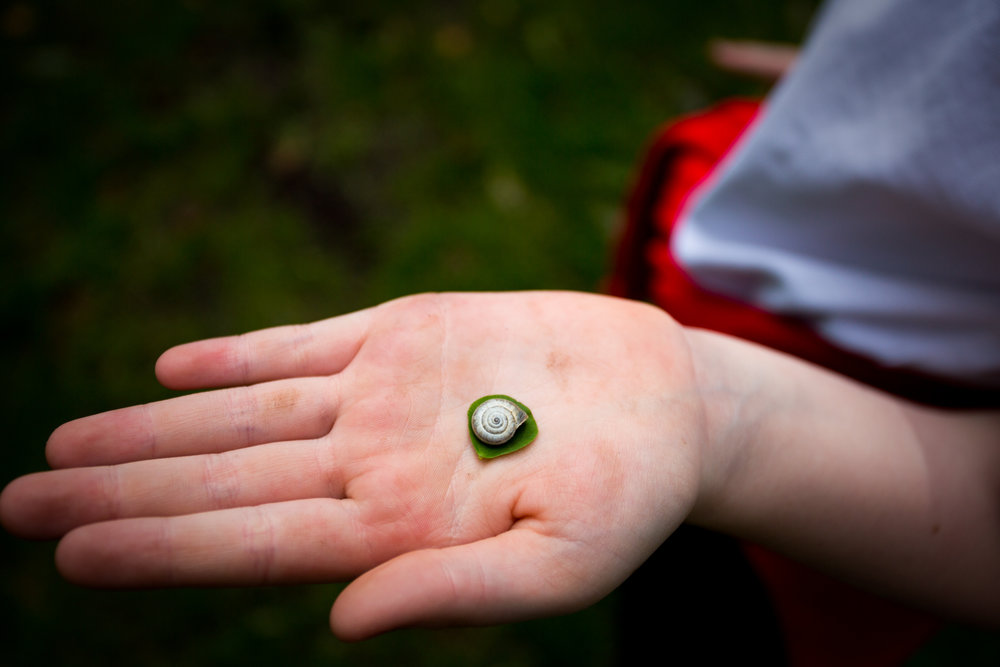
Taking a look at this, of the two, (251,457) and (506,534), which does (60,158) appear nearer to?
(251,457)

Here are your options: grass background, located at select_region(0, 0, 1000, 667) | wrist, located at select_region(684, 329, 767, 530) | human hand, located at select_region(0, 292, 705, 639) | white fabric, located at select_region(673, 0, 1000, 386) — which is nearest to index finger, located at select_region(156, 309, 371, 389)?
human hand, located at select_region(0, 292, 705, 639)

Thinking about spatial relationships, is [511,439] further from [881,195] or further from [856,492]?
[881,195]

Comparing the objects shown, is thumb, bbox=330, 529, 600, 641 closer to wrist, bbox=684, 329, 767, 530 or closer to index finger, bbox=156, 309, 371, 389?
wrist, bbox=684, 329, 767, 530

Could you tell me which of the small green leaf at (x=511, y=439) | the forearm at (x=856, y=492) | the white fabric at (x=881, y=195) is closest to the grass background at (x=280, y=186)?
the forearm at (x=856, y=492)

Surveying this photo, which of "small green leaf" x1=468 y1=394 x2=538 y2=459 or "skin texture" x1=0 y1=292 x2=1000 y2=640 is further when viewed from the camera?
"small green leaf" x1=468 y1=394 x2=538 y2=459

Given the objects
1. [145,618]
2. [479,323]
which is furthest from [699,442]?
[145,618]

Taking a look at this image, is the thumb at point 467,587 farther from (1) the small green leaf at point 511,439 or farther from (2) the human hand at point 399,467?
(1) the small green leaf at point 511,439

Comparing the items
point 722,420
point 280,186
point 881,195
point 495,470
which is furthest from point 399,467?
point 280,186
